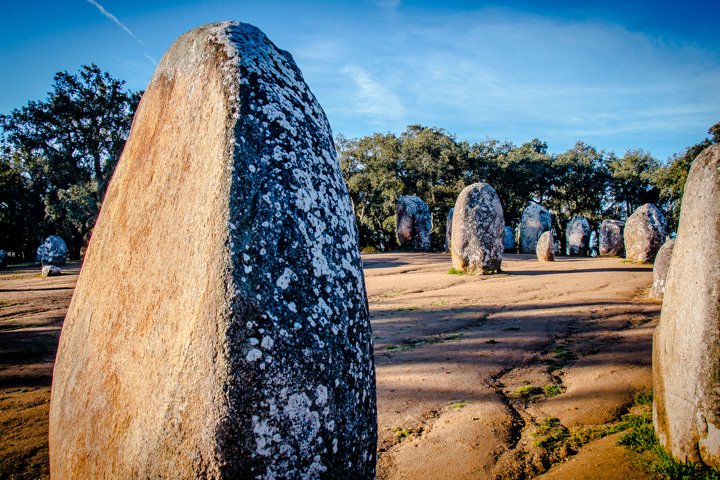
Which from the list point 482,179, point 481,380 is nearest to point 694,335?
point 481,380

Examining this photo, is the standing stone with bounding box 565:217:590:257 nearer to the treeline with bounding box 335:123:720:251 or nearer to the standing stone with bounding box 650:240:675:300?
the treeline with bounding box 335:123:720:251

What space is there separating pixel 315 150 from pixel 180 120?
531 mm

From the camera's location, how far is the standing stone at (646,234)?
12086mm

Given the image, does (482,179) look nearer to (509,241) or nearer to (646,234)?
(509,241)

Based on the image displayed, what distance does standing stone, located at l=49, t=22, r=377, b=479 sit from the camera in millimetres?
906

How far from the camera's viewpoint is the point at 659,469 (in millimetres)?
1848

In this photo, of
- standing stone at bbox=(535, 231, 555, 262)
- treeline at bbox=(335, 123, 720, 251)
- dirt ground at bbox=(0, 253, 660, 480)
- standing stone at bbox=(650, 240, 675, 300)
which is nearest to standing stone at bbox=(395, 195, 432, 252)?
treeline at bbox=(335, 123, 720, 251)

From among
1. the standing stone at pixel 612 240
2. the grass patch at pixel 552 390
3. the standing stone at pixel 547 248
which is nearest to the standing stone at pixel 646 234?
the standing stone at pixel 547 248

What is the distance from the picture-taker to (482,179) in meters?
27.0

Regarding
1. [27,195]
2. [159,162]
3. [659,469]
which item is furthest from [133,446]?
[27,195]

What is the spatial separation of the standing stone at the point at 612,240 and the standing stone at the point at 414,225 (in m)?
8.99

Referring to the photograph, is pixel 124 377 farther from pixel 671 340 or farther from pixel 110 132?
pixel 110 132

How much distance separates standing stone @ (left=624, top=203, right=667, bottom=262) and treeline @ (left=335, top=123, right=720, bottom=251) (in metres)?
11.3

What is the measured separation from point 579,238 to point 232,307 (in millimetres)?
25069
